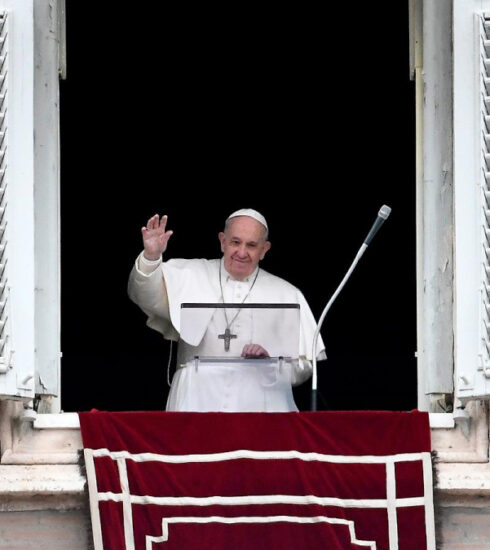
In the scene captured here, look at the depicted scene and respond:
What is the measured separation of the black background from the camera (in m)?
11.6

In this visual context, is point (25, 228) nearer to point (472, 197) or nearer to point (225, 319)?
point (225, 319)

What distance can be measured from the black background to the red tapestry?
11.6 ft

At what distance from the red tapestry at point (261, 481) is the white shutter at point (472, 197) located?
0.33 metres

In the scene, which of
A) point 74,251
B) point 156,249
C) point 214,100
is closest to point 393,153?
point 214,100

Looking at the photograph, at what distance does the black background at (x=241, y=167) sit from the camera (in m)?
11.6

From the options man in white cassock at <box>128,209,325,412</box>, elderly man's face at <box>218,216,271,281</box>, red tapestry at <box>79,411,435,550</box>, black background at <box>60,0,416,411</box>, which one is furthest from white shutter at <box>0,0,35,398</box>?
black background at <box>60,0,416,411</box>

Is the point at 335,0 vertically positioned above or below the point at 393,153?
above

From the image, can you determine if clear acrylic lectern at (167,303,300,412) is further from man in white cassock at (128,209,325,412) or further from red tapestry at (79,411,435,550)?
red tapestry at (79,411,435,550)

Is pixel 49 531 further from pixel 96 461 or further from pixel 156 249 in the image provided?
pixel 156 249

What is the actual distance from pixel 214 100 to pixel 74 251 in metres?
1.25

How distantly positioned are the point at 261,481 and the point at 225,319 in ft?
2.88

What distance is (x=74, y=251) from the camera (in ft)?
41.0

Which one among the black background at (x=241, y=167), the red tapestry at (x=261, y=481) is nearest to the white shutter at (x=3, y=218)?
the red tapestry at (x=261, y=481)

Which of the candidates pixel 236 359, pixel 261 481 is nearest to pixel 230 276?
pixel 236 359
